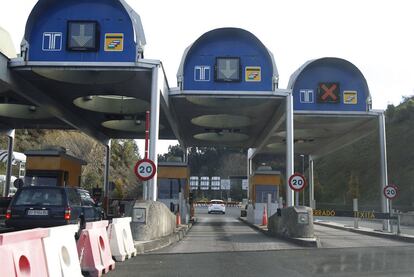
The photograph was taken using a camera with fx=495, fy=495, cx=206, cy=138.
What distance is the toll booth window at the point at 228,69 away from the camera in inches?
782

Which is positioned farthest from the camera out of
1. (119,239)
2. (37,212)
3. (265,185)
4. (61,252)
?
(265,185)

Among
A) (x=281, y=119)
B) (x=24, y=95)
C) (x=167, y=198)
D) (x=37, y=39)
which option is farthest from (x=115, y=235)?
(x=167, y=198)

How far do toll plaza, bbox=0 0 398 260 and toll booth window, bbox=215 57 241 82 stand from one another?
4cm

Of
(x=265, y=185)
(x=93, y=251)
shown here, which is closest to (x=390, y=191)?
(x=265, y=185)

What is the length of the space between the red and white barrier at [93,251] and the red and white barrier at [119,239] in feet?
3.87

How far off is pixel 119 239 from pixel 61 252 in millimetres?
4012

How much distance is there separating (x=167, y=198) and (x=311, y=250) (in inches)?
589

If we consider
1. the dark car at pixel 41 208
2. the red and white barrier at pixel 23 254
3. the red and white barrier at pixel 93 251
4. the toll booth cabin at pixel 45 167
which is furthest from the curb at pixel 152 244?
the toll booth cabin at pixel 45 167

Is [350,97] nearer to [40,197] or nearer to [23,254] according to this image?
[40,197]

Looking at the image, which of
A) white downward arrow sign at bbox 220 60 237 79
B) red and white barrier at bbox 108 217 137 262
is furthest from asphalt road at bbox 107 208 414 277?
white downward arrow sign at bbox 220 60 237 79

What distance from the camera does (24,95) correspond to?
1994 cm

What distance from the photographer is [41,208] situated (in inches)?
508

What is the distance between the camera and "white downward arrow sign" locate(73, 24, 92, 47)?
17109 mm

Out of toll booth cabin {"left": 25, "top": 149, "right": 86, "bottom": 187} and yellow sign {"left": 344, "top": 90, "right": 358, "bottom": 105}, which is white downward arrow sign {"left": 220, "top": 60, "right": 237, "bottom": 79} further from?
toll booth cabin {"left": 25, "top": 149, "right": 86, "bottom": 187}
